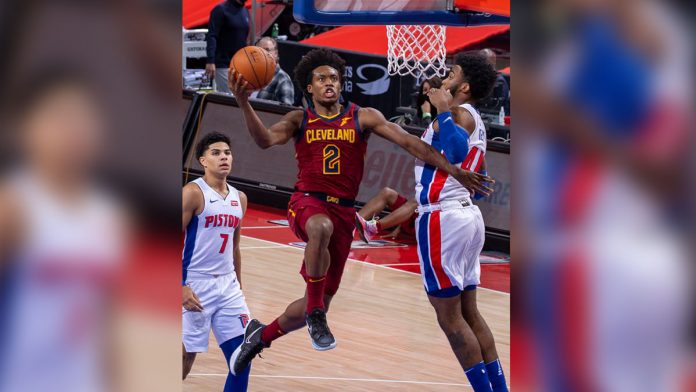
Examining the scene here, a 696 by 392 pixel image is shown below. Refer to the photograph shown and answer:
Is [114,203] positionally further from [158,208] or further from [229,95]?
[229,95]

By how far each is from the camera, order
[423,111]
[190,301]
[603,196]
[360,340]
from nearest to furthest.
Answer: [603,196]
[190,301]
[360,340]
[423,111]

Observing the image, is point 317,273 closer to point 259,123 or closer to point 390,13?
point 259,123

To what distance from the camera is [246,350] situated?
226 inches

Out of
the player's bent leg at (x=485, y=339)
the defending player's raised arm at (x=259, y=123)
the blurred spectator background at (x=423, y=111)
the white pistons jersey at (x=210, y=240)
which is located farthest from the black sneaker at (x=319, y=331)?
the blurred spectator background at (x=423, y=111)

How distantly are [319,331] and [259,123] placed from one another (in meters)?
1.15

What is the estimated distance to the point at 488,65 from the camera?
5875 mm

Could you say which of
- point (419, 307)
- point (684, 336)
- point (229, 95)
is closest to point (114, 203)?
point (684, 336)

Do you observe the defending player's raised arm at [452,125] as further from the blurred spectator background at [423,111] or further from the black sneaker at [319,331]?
the blurred spectator background at [423,111]

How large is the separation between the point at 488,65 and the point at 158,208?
4.13 metres

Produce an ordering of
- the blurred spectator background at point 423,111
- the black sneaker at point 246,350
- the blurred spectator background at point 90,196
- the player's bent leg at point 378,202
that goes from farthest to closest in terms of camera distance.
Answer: the blurred spectator background at point 423,111
the player's bent leg at point 378,202
the black sneaker at point 246,350
the blurred spectator background at point 90,196

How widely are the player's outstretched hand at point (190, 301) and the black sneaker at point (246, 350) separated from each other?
12.9 inches

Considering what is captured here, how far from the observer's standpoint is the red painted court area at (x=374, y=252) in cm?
1015

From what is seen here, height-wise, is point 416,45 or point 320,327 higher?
point 416,45

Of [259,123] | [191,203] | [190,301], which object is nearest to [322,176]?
[259,123]
